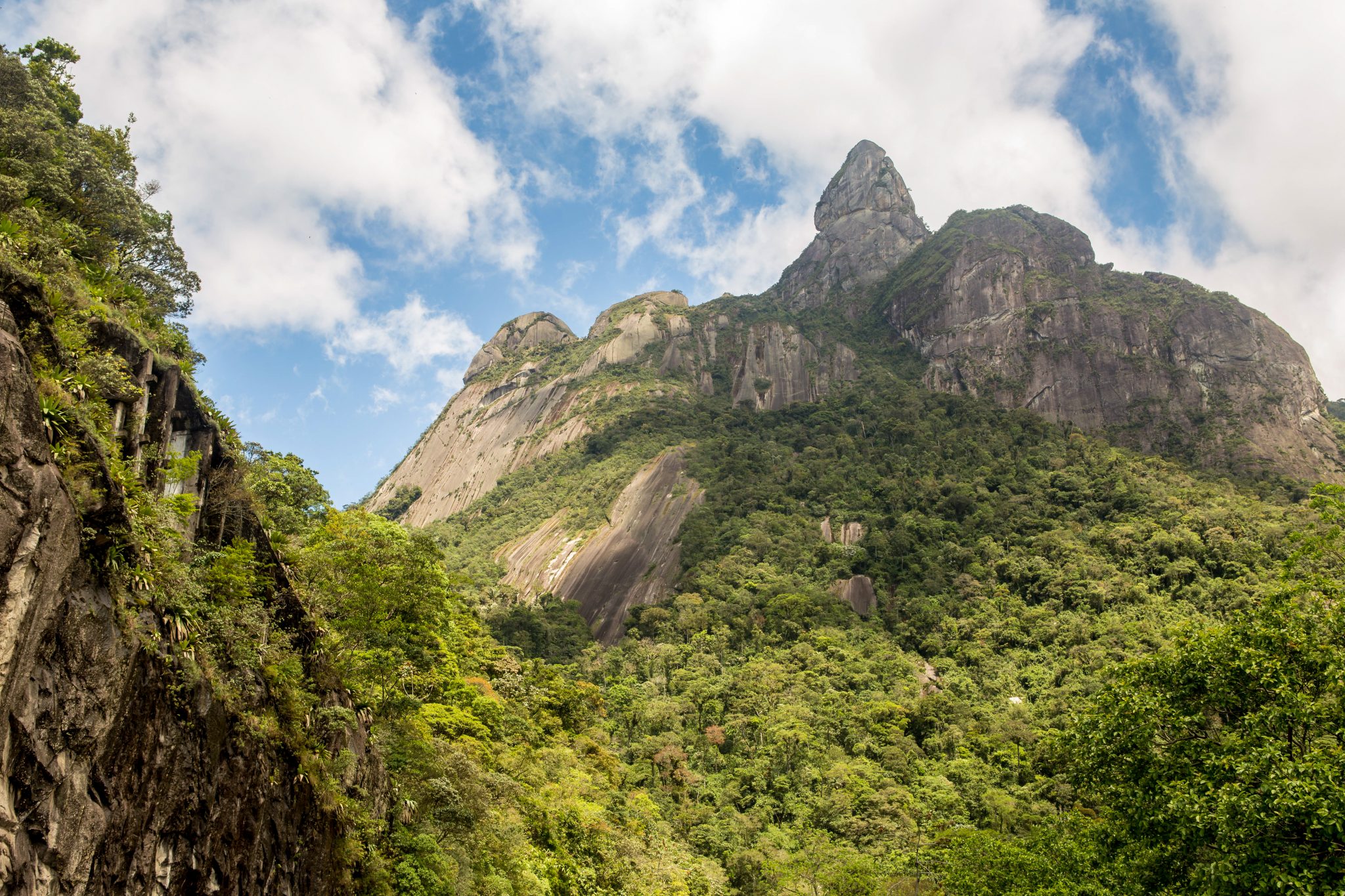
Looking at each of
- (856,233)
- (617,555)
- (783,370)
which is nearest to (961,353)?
(783,370)

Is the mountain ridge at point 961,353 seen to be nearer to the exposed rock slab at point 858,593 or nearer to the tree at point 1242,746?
the exposed rock slab at point 858,593

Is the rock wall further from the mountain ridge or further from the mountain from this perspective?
the mountain ridge

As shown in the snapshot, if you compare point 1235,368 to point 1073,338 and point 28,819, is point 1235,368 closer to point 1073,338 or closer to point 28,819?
point 1073,338

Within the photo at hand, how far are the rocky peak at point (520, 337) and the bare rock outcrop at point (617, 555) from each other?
70624mm

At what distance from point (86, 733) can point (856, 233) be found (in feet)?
564

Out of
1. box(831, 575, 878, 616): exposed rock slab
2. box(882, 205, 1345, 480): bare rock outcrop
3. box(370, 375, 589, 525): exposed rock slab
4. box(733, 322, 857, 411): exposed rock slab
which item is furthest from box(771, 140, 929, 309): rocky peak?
box(831, 575, 878, 616): exposed rock slab

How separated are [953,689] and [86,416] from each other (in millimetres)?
49751

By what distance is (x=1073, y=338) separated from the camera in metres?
103

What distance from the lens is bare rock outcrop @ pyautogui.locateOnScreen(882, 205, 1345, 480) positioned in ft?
280

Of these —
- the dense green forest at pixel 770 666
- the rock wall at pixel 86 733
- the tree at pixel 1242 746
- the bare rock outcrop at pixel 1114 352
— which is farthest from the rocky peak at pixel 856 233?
the rock wall at pixel 86 733

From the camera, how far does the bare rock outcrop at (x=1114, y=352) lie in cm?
8531

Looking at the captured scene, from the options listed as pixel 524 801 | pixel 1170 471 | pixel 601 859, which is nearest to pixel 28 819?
pixel 524 801

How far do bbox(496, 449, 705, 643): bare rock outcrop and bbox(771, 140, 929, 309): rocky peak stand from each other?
89512mm

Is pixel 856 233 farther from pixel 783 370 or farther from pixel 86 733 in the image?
pixel 86 733
